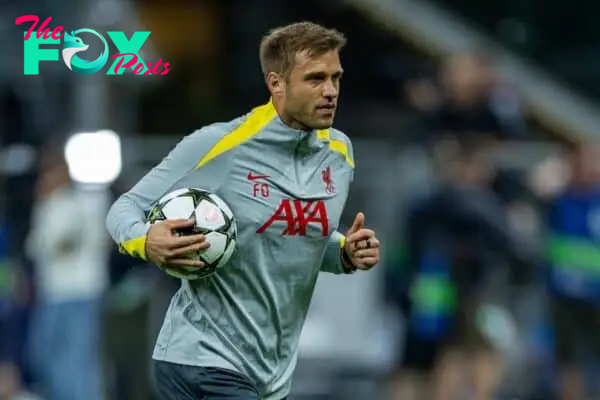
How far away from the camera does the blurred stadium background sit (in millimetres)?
Result: 12359

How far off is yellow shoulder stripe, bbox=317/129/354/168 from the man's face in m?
0.28

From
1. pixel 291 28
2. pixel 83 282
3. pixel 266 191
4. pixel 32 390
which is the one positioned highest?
pixel 291 28

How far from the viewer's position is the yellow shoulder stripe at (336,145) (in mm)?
7020

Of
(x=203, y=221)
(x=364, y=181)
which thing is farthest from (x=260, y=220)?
(x=364, y=181)

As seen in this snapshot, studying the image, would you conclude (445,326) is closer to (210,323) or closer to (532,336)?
(532,336)

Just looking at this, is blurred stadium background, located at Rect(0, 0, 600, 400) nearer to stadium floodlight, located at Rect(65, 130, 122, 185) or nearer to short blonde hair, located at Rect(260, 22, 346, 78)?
stadium floodlight, located at Rect(65, 130, 122, 185)

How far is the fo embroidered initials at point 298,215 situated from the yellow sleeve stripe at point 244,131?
1.01 ft

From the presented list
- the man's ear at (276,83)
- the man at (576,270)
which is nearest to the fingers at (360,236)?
the man's ear at (276,83)

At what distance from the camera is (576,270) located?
488 inches

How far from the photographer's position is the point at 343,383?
12.8m

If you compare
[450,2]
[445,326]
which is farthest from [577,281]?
[450,2]

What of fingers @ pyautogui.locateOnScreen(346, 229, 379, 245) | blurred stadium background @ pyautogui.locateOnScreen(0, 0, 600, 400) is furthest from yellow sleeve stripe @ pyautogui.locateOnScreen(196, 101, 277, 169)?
blurred stadium background @ pyautogui.locateOnScreen(0, 0, 600, 400)

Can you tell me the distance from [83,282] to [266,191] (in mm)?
6033

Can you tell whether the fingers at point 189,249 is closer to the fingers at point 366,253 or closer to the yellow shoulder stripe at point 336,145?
the fingers at point 366,253
